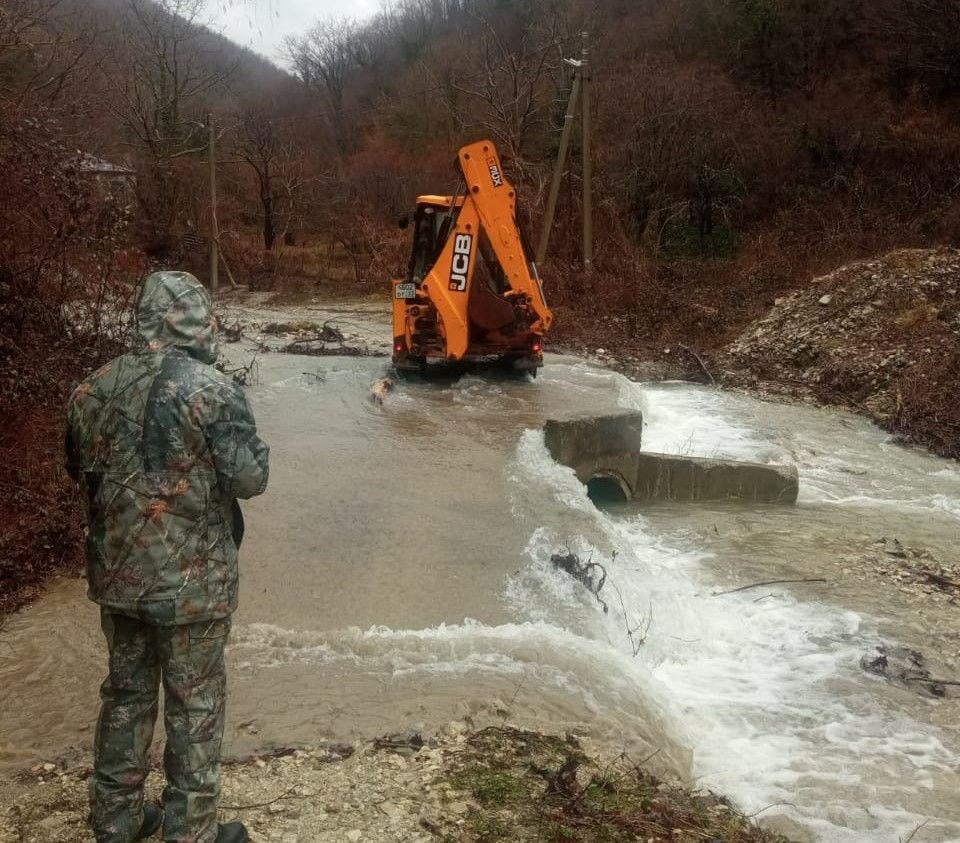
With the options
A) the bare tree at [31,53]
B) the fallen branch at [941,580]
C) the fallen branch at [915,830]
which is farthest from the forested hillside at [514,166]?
the fallen branch at [941,580]

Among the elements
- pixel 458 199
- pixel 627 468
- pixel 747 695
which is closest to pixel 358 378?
pixel 458 199

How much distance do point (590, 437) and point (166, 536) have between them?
6.65 meters

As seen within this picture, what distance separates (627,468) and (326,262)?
24.4 meters

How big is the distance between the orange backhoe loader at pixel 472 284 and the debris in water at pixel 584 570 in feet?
16.4

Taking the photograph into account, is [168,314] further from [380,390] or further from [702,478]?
[380,390]

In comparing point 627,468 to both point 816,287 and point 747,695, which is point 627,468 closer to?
point 747,695

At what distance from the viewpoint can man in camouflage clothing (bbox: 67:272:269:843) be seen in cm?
297

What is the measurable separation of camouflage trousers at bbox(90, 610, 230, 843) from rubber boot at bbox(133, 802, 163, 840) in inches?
4.8

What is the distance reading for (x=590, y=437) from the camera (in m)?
9.23

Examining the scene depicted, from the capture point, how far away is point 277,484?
7.75 meters

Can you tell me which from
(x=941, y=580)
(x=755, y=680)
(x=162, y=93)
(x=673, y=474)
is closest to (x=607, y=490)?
(x=673, y=474)

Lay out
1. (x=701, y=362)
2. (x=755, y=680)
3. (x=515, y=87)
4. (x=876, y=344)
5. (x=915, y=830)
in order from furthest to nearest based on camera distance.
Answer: (x=515, y=87)
(x=701, y=362)
(x=876, y=344)
(x=755, y=680)
(x=915, y=830)

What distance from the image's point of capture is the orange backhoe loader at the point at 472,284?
10859 millimetres

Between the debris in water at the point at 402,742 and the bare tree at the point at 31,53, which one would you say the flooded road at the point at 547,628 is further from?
the bare tree at the point at 31,53
